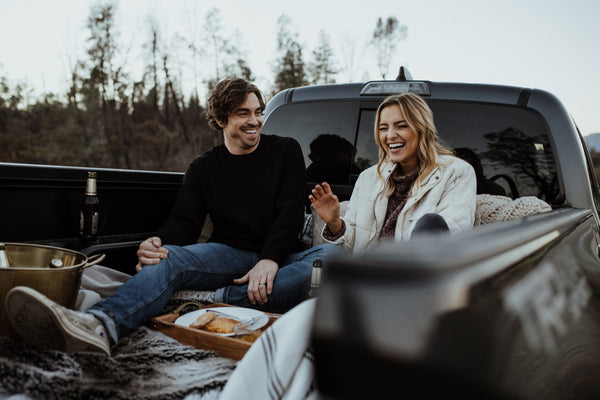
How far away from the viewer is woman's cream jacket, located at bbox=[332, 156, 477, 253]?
8.20 ft

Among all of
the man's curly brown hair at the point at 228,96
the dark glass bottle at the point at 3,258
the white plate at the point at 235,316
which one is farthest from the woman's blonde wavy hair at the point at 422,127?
the dark glass bottle at the point at 3,258

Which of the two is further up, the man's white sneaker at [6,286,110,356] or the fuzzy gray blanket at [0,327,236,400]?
the man's white sneaker at [6,286,110,356]

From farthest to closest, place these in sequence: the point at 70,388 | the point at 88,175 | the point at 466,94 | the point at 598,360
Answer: the point at 466,94 < the point at 88,175 < the point at 70,388 < the point at 598,360

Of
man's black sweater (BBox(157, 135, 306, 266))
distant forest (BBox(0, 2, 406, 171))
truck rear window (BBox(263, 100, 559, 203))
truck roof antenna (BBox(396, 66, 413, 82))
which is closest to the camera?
truck rear window (BBox(263, 100, 559, 203))

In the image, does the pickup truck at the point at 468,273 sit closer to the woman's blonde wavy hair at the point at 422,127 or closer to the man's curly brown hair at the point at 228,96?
the woman's blonde wavy hair at the point at 422,127

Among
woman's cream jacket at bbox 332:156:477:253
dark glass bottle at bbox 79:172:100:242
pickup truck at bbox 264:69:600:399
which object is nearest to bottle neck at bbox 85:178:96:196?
dark glass bottle at bbox 79:172:100:242

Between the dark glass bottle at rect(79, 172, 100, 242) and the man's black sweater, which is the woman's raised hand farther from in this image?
the dark glass bottle at rect(79, 172, 100, 242)

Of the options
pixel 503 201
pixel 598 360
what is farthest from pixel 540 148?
pixel 598 360

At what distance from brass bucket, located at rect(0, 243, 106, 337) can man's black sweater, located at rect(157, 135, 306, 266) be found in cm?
77

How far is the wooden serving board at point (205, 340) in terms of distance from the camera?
180 cm

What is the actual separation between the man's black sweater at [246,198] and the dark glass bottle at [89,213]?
0.41 m

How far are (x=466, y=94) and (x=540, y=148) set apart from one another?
0.52m

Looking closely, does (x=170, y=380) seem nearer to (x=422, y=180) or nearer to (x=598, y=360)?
(x=598, y=360)

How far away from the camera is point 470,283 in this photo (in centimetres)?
61
